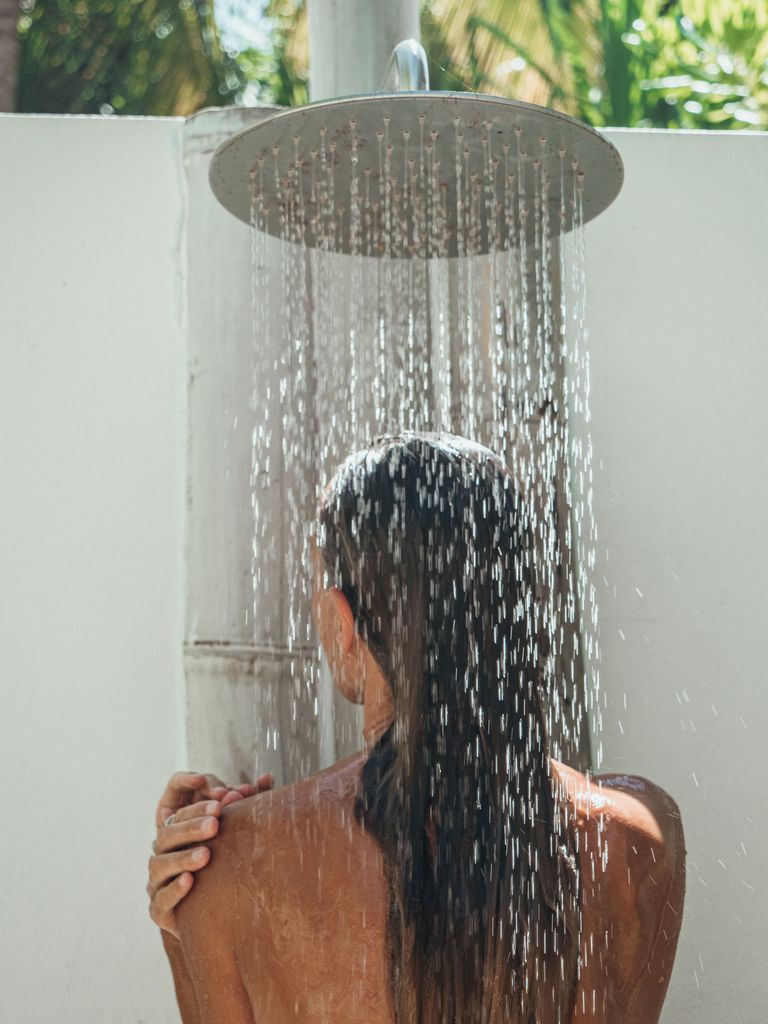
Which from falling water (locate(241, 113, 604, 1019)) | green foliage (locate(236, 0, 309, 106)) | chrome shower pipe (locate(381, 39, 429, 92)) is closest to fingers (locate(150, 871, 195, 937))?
falling water (locate(241, 113, 604, 1019))

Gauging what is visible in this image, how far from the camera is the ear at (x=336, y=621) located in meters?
1.87

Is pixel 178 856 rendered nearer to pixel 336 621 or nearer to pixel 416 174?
pixel 336 621

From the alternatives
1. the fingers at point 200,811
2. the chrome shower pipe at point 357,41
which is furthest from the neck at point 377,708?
the chrome shower pipe at point 357,41

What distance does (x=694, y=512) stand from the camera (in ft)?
10.7

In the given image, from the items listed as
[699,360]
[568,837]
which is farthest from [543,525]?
[568,837]

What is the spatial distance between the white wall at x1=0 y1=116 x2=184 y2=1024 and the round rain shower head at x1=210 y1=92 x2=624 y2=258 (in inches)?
29.2

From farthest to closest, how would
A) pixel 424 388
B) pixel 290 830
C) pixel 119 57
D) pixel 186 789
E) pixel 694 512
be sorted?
pixel 119 57 → pixel 694 512 → pixel 424 388 → pixel 186 789 → pixel 290 830

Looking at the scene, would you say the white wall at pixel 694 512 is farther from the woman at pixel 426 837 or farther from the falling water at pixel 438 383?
the woman at pixel 426 837

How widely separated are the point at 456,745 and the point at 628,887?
14.4 inches

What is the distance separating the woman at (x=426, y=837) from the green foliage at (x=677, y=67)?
665 cm

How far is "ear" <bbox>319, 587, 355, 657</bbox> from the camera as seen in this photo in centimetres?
187

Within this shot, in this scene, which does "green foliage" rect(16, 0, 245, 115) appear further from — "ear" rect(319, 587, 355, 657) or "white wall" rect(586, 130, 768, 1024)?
"ear" rect(319, 587, 355, 657)

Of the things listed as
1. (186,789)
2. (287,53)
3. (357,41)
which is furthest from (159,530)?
(287,53)

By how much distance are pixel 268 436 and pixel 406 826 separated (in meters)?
1.29
